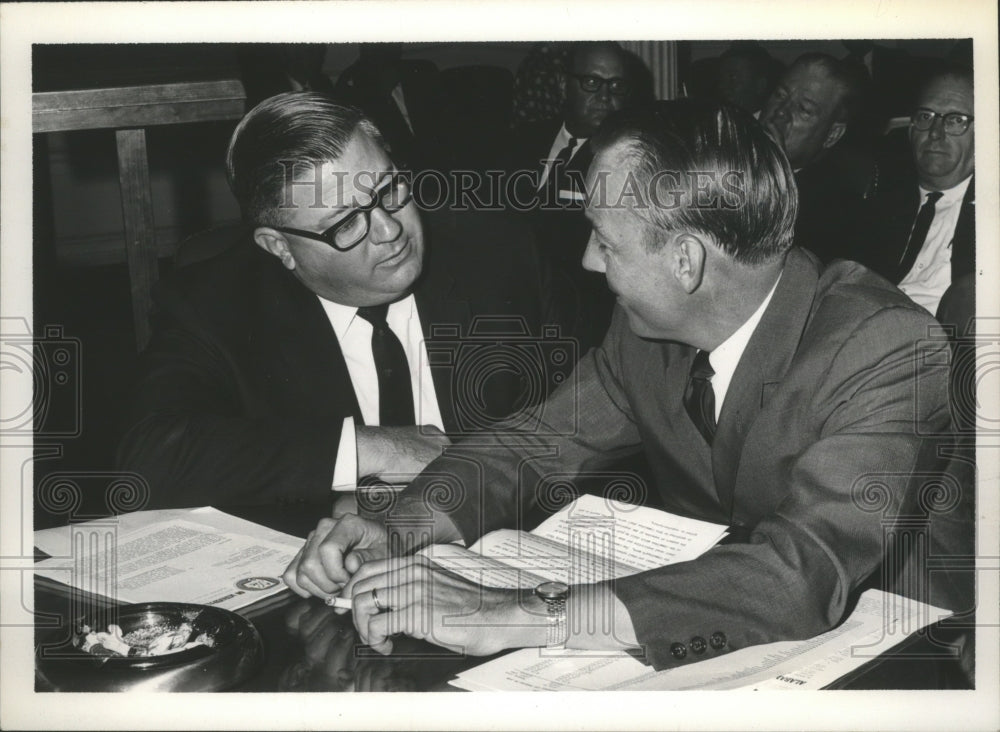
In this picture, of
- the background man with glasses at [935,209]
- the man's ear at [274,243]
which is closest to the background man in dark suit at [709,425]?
the background man with glasses at [935,209]

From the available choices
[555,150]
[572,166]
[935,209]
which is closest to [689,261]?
[572,166]

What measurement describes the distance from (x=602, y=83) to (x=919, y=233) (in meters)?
0.79

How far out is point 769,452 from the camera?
5.73 feet

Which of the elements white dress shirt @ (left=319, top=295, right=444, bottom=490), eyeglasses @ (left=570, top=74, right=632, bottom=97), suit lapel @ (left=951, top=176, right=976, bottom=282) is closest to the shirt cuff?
white dress shirt @ (left=319, top=295, right=444, bottom=490)

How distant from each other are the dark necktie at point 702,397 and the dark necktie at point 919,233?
2.02 feet

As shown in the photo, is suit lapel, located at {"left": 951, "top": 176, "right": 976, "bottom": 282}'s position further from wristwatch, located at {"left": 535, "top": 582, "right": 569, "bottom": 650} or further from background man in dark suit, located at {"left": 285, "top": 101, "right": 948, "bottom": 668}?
wristwatch, located at {"left": 535, "top": 582, "right": 569, "bottom": 650}

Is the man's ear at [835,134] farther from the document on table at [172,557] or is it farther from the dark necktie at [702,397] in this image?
the document on table at [172,557]

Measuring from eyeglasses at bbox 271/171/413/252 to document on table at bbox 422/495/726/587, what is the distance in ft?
2.65

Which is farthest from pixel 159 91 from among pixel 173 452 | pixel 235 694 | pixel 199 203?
pixel 235 694

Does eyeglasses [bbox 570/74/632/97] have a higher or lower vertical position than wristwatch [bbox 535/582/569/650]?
higher

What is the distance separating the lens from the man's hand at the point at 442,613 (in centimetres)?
139

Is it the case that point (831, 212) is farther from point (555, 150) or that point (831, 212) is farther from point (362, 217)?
point (362, 217)

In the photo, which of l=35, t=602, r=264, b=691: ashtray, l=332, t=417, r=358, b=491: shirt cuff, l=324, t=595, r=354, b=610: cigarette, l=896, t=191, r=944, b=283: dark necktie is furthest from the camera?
l=896, t=191, r=944, b=283: dark necktie

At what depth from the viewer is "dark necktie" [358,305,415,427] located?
238 cm
